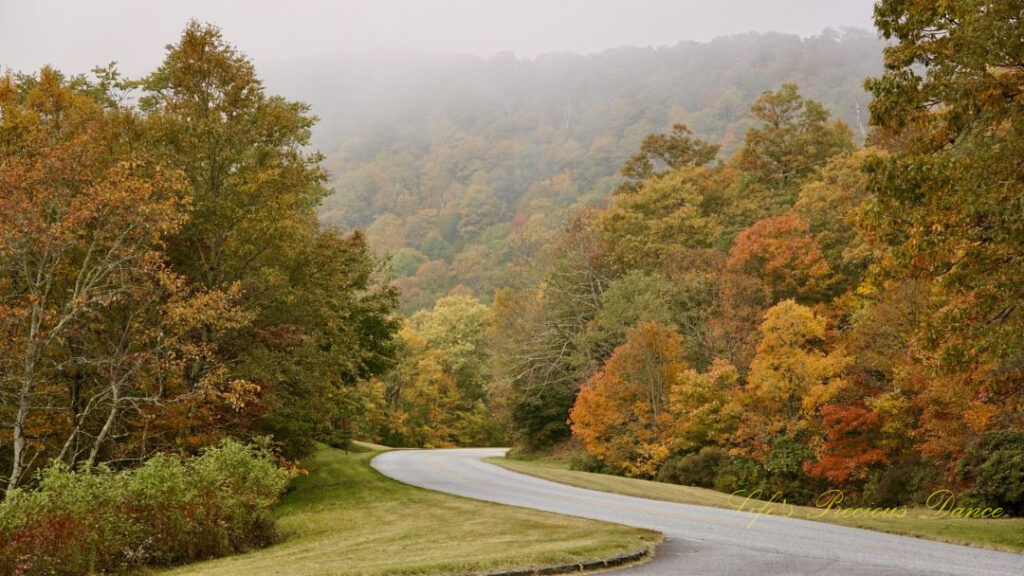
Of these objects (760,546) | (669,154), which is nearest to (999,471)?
(760,546)

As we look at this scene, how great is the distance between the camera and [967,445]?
828 inches

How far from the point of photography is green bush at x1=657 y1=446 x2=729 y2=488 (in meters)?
29.4

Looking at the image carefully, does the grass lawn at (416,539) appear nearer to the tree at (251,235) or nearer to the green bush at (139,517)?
the green bush at (139,517)

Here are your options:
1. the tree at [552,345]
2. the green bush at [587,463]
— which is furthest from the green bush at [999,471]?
the tree at [552,345]

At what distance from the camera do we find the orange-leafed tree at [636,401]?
32.2 m

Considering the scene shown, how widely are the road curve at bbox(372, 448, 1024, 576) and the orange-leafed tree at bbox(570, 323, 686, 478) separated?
11.1 meters

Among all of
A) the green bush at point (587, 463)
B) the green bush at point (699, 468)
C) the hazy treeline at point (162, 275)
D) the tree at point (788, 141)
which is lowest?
the green bush at point (587, 463)

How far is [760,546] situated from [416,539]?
6268mm

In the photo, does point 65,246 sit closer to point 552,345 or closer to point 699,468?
point 699,468

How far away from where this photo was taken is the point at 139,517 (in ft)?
46.5

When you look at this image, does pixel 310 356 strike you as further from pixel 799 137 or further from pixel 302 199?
pixel 799 137

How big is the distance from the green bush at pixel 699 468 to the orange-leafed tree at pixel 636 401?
59.0 inches

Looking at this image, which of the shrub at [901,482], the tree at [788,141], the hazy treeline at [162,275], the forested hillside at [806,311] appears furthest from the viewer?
the tree at [788,141]

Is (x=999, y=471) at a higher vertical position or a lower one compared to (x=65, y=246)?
lower
